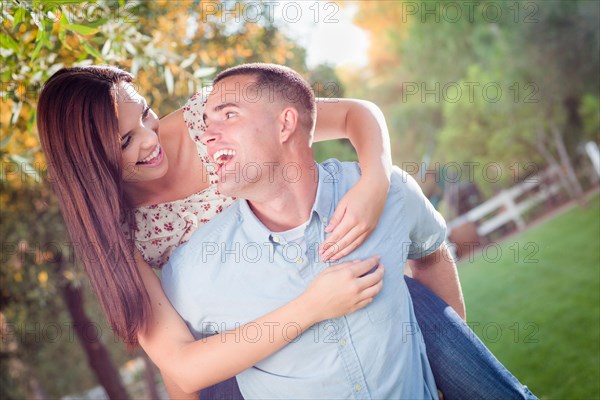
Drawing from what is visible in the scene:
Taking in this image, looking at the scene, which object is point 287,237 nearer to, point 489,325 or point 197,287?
point 197,287

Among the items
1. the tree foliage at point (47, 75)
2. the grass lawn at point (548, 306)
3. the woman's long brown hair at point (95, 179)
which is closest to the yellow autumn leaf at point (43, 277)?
the tree foliage at point (47, 75)

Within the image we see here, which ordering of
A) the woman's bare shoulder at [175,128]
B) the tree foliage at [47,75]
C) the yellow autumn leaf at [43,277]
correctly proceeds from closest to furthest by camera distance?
the woman's bare shoulder at [175,128], the tree foliage at [47,75], the yellow autumn leaf at [43,277]

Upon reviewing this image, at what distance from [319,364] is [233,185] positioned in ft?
2.15

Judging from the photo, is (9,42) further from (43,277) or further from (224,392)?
(43,277)

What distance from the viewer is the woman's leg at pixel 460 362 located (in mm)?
2455

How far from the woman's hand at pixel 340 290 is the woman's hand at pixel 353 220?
0.07m

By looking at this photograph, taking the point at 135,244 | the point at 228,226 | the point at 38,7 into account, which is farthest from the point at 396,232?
the point at 38,7

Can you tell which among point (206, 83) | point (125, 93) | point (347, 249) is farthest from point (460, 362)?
point (206, 83)

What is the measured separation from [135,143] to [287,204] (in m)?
0.66

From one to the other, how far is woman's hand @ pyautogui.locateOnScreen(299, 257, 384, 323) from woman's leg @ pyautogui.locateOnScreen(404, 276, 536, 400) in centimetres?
52

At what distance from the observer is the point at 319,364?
221 centimetres

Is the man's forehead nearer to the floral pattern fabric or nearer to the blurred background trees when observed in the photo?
the blurred background trees

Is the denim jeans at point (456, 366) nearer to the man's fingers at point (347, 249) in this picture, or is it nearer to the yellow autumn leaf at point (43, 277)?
the man's fingers at point (347, 249)

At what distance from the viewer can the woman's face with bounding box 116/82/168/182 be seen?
255cm
